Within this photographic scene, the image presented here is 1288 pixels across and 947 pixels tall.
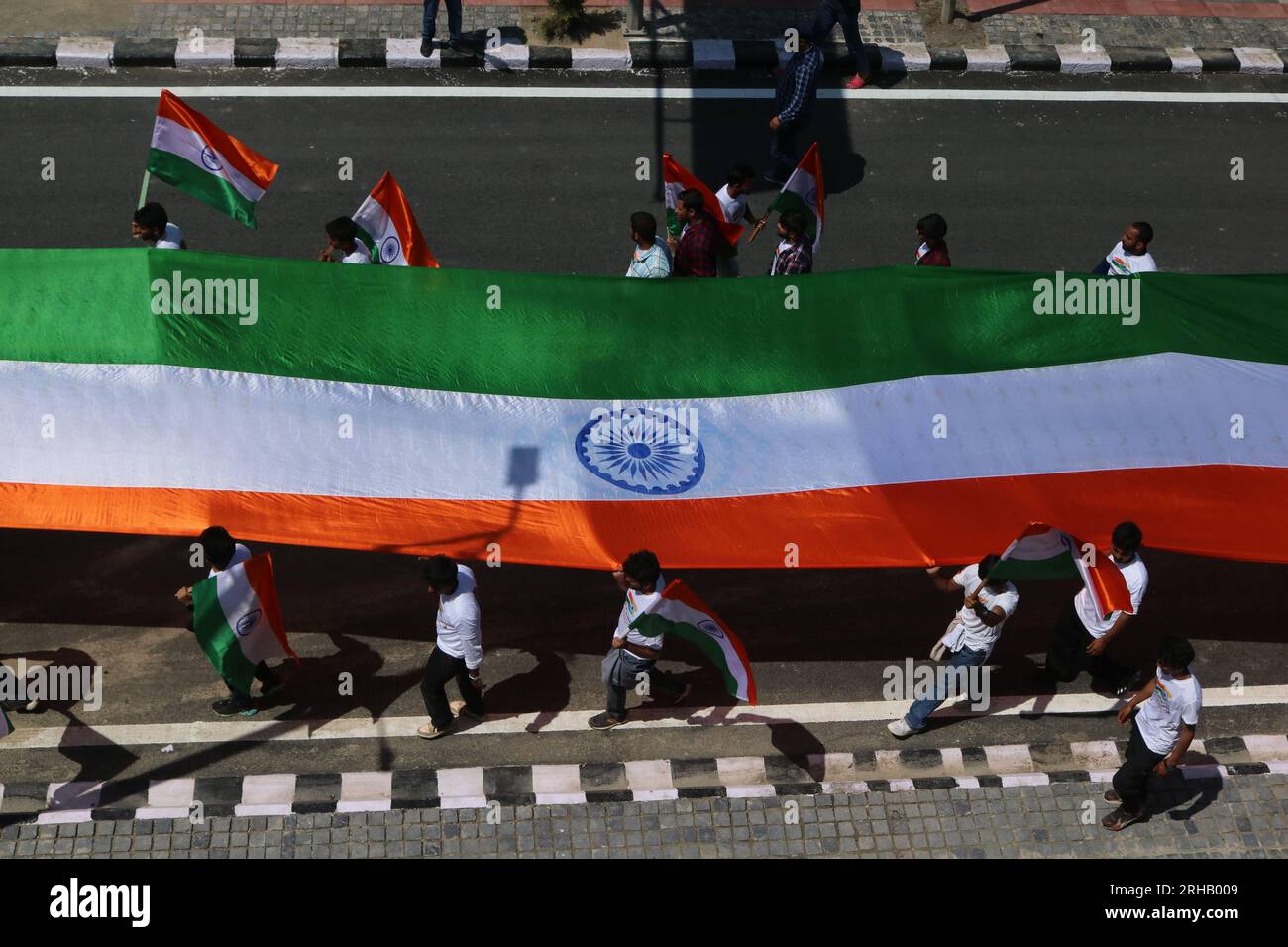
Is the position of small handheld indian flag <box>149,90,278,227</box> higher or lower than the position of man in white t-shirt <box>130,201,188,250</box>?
higher

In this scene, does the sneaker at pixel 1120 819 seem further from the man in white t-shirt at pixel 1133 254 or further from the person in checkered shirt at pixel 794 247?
the person in checkered shirt at pixel 794 247

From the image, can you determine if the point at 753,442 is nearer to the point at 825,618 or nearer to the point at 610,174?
the point at 825,618

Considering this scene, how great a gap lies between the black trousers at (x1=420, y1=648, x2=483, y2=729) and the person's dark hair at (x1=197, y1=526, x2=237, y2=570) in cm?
→ 149

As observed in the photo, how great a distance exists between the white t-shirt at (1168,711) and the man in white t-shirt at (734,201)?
5.03 m

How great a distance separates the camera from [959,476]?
1033 cm

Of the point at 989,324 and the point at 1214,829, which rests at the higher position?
the point at 989,324

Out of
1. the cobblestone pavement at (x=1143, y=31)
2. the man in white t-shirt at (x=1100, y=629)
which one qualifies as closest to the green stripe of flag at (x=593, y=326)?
the man in white t-shirt at (x=1100, y=629)

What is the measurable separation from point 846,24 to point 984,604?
832 centimetres

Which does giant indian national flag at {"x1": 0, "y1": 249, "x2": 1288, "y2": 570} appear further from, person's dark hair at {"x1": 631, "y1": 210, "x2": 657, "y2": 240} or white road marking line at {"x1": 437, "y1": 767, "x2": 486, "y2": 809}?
white road marking line at {"x1": 437, "y1": 767, "x2": 486, "y2": 809}

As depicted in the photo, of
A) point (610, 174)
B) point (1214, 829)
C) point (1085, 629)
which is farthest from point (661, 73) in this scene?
point (1214, 829)

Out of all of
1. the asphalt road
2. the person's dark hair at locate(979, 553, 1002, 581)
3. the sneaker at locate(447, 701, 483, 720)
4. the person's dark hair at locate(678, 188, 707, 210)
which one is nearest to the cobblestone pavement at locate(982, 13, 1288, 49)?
the asphalt road

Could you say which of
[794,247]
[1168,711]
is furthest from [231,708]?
[1168,711]

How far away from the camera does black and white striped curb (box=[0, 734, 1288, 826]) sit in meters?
9.88
